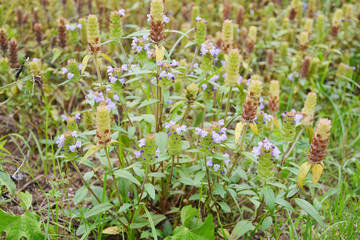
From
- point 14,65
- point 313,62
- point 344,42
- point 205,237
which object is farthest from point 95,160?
point 344,42

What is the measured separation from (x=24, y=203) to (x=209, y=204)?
1.32 meters

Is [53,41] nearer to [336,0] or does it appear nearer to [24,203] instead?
[24,203]

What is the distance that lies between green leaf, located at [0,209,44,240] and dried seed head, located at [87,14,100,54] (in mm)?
1180

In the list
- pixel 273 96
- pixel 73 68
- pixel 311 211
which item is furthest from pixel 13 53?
pixel 311 211

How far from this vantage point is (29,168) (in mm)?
3334

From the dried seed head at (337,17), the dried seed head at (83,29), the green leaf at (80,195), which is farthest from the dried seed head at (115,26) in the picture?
the dried seed head at (337,17)

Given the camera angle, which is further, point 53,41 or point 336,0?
point 336,0

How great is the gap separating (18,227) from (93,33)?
135 centimetres

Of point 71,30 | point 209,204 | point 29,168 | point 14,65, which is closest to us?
point 209,204

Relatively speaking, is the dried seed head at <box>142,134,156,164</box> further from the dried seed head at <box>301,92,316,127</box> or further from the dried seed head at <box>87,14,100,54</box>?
the dried seed head at <box>301,92,316,127</box>

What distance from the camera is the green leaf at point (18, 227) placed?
2402 mm

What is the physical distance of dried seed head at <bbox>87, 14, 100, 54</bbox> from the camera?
238 centimetres

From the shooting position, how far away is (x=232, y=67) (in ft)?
8.21

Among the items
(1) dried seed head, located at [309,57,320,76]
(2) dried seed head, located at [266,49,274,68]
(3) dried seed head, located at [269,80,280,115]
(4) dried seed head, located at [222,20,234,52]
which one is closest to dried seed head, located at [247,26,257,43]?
(2) dried seed head, located at [266,49,274,68]
